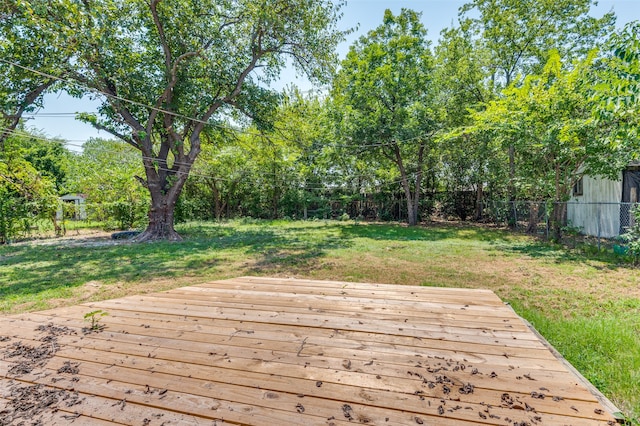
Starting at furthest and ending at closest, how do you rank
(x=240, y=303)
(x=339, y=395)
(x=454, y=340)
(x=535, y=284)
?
(x=535, y=284)
(x=240, y=303)
(x=454, y=340)
(x=339, y=395)

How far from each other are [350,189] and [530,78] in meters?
10.5

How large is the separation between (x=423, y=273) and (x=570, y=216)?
A: 10059mm

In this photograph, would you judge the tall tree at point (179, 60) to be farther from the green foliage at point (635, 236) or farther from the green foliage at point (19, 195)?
the green foliage at point (635, 236)

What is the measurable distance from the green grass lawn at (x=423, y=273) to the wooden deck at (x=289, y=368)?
896mm

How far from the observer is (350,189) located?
17016 mm

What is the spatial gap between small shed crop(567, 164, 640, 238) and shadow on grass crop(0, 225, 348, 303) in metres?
6.91

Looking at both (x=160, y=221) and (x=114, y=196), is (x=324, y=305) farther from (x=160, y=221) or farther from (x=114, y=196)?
(x=114, y=196)

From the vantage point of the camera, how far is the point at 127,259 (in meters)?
6.45

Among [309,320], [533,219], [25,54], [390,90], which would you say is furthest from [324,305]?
[390,90]

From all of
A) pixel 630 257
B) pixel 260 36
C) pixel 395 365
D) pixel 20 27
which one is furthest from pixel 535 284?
pixel 20 27

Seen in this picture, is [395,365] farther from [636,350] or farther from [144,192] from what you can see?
[144,192]

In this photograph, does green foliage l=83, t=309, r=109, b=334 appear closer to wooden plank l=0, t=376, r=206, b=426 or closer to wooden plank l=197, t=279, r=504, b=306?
wooden plank l=0, t=376, r=206, b=426

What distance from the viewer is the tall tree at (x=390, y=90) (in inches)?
477

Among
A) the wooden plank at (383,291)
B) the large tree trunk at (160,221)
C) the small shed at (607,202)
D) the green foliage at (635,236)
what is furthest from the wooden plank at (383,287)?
the large tree trunk at (160,221)
